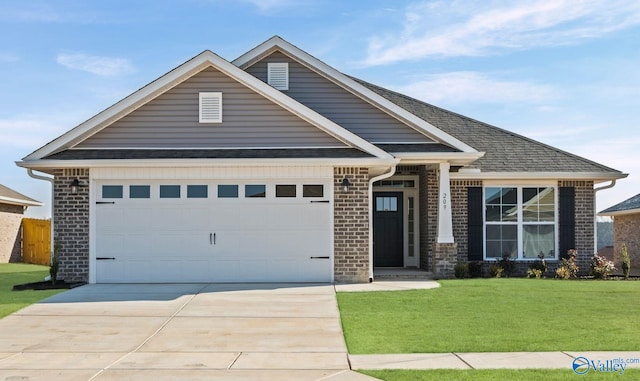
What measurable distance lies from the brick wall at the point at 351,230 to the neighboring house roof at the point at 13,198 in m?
16.2

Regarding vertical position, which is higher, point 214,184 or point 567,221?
point 214,184

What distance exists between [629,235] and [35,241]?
76.5 feet

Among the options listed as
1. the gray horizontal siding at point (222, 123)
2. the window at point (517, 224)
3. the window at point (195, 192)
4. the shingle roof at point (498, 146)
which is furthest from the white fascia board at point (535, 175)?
the window at point (195, 192)

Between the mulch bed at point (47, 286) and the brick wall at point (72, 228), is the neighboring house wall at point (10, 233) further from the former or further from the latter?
the brick wall at point (72, 228)

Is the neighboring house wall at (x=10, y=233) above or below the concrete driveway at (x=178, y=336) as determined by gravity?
above

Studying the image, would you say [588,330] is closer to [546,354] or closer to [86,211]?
[546,354]

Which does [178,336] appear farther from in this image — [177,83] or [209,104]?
[177,83]

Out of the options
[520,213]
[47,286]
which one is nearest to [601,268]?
[520,213]

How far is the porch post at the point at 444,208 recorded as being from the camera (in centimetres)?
1762

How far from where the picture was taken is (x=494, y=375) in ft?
25.9

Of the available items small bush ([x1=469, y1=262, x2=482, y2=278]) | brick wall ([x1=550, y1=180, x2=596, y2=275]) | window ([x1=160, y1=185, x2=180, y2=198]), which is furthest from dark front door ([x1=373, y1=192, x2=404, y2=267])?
window ([x1=160, y1=185, x2=180, y2=198])

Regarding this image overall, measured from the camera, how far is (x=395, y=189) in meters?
20.2

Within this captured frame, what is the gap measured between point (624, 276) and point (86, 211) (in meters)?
13.9

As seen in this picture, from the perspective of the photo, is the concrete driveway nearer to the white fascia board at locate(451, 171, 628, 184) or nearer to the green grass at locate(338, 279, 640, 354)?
the green grass at locate(338, 279, 640, 354)
